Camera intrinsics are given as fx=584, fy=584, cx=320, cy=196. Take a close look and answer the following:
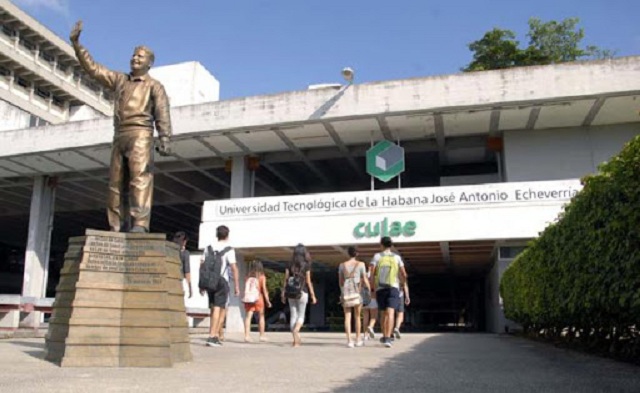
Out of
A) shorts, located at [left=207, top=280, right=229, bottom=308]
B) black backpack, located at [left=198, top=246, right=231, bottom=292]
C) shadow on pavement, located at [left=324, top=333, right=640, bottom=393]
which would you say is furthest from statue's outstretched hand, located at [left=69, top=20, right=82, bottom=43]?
shadow on pavement, located at [left=324, top=333, right=640, bottom=393]

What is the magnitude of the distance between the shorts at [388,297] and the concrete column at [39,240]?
19.6 metres

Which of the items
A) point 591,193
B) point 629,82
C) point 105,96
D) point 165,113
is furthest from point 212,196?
point 105,96

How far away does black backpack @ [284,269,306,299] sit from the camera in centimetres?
896

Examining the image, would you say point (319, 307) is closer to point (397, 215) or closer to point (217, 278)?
point (397, 215)

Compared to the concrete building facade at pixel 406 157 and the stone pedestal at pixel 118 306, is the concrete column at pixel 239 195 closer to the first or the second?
the concrete building facade at pixel 406 157

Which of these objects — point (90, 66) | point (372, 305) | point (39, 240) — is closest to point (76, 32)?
point (90, 66)

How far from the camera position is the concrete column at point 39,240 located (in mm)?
23875

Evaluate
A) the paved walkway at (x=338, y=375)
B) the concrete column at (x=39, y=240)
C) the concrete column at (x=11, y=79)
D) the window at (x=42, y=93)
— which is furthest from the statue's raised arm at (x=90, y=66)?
the window at (x=42, y=93)

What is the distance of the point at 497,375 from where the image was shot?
4.91 metres

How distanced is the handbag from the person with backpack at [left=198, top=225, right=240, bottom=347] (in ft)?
5.39

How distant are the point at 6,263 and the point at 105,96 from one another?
63.8 feet

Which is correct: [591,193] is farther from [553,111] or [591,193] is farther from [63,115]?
[63,115]

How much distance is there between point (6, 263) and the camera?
4581 cm

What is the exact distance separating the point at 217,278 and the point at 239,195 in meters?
12.1
